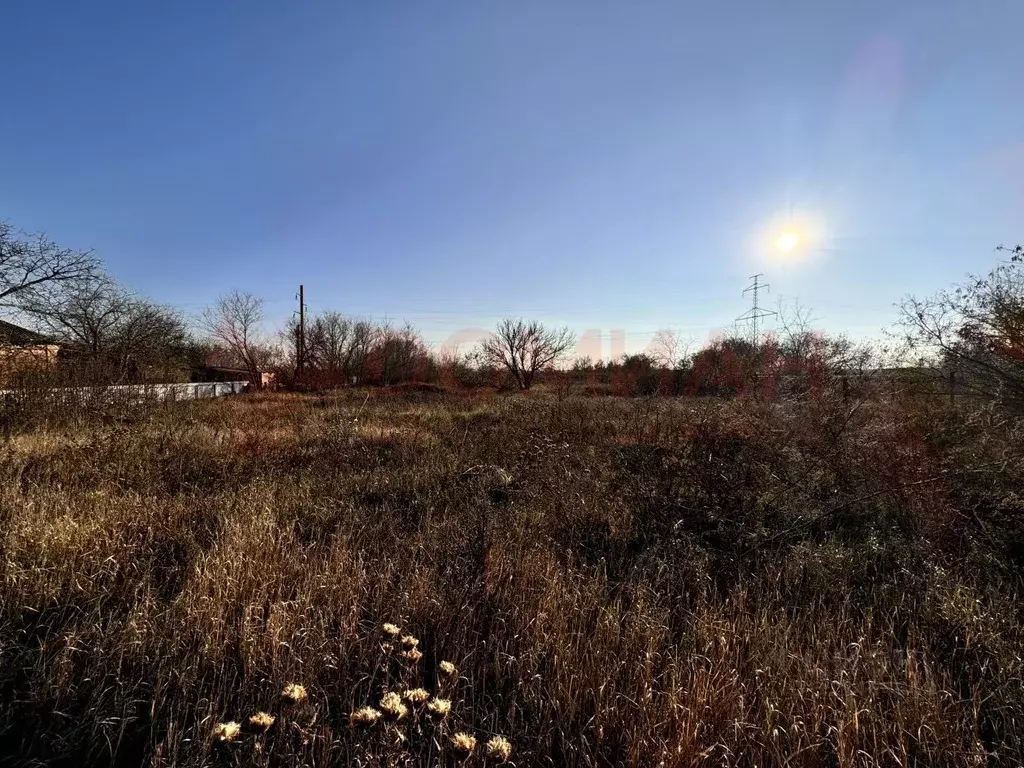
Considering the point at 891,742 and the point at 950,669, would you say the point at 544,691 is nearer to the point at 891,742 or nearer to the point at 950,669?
the point at 891,742

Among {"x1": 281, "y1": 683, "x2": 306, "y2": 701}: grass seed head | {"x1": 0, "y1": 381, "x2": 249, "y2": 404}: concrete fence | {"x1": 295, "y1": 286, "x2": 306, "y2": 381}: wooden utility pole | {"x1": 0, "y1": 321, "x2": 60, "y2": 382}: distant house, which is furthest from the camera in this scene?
{"x1": 295, "y1": 286, "x2": 306, "y2": 381}: wooden utility pole

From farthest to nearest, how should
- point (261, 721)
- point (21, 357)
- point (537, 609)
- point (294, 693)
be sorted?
point (21, 357) → point (537, 609) → point (294, 693) → point (261, 721)

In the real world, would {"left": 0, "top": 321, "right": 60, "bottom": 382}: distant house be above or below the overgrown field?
above

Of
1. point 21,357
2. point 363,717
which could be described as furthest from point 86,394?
point 363,717

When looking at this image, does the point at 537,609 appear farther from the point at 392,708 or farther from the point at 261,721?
the point at 261,721

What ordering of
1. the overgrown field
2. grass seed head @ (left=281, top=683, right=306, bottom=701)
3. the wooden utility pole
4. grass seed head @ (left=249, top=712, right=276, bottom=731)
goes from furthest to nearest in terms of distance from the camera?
the wooden utility pole, the overgrown field, grass seed head @ (left=281, top=683, right=306, bottom=701), grass seed head @ (left=249, top=712, right=276, bottom=731)

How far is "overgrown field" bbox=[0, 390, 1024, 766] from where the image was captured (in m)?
1.70

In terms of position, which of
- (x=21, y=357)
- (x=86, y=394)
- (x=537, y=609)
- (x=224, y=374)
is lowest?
(x=537, y=609)

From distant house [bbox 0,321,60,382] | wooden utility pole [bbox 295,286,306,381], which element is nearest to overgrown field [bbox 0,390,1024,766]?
distant house [bbox 0,321,60,382]

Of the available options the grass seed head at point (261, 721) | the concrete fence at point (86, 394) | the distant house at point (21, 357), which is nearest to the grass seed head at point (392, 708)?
the grass seed head at point (261, 721)

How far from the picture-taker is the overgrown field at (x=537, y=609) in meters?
1.70

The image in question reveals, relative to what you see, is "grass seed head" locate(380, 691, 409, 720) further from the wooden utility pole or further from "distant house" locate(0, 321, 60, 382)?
the wooden utility pole

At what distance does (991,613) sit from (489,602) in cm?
276

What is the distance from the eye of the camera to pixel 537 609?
2.54 metres
